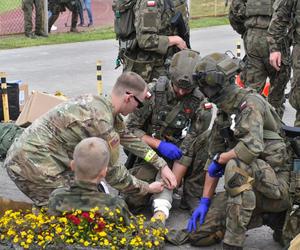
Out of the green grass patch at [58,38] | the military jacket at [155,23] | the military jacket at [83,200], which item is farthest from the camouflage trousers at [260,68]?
the green grass patch at [58,38]

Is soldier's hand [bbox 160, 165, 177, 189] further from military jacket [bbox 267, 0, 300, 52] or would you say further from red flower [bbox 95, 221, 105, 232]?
military jacket [bbox 267, 0, 300, 52]

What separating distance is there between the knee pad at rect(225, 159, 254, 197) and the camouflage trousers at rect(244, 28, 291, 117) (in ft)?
10.2

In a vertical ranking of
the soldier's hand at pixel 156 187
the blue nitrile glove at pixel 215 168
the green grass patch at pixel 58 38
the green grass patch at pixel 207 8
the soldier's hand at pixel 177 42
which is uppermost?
the soldier's hand at pixel 177 42

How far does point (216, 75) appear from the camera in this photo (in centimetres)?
426

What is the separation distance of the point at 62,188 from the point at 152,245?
69cm

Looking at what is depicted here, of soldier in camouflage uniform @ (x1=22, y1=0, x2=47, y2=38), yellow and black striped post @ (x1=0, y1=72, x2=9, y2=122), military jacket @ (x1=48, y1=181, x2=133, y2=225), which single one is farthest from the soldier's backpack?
soldier in camouflage uniform @ (x1=22, y1=0, x2=47, y2=38)

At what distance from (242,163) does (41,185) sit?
1.43 meters

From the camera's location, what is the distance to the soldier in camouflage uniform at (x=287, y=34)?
604cm

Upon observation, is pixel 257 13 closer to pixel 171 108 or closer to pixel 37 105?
pixel 171 108

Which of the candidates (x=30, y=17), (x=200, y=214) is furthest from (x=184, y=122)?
(x=30, y=17)

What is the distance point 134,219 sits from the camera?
424cm

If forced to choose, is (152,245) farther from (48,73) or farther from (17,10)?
(17,10)

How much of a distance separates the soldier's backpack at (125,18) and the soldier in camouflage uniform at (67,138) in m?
1.95

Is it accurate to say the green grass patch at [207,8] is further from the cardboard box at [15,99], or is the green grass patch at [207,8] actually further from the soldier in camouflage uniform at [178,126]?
the soldier in camouflage uniform at [178,126]
